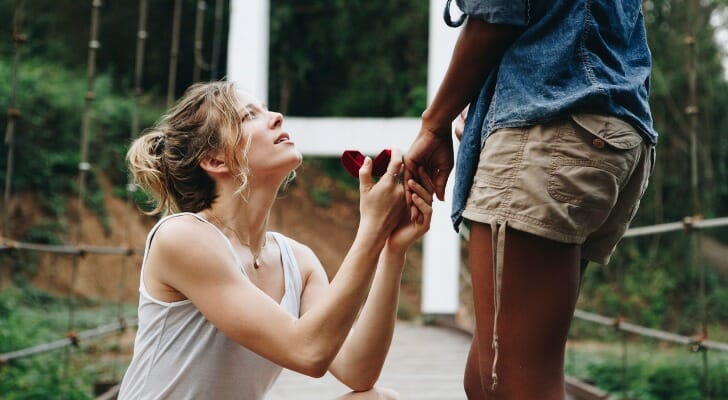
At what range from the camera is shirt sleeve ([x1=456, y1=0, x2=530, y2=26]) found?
3.55ft

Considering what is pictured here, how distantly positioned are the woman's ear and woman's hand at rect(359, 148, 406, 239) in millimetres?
313

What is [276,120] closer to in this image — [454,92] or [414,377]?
[454,92]


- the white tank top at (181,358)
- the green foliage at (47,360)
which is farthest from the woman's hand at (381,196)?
the green foliage at (47,360)

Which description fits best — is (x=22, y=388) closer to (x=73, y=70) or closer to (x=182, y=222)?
(x=182, y=222)

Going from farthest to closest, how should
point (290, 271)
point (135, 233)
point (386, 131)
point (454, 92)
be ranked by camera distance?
point (135, 233) → point (386, 131) → point (290, 271) → point (454, 92)

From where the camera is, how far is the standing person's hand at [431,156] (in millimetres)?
1231

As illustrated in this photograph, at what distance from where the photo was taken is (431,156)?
1.25m

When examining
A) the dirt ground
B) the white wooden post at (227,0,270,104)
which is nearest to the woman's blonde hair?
the white wooden post at (227,0,270,104)

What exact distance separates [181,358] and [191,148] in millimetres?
379

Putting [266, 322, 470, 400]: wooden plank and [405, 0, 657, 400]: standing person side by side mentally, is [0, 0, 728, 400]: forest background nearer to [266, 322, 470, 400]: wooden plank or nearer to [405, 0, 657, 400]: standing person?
[266, 322, 470, 400]: wooden plank

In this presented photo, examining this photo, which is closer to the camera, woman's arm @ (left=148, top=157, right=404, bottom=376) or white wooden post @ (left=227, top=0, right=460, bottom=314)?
woman's arm @ (left=148, top=157, right=404, bottom=376)

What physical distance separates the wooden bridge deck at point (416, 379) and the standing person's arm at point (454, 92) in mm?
1937

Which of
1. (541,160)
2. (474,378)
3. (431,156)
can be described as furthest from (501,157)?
(474,378)

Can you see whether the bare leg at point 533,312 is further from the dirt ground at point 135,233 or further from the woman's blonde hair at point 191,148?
the dirt ground at point 135,233
